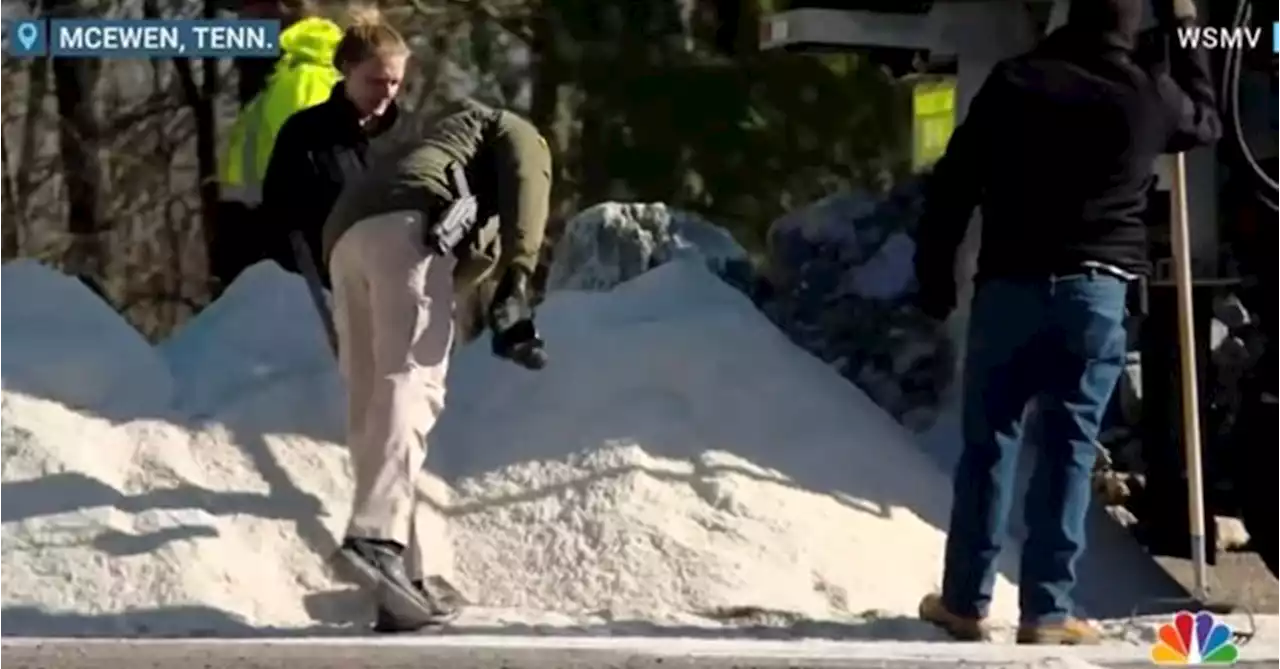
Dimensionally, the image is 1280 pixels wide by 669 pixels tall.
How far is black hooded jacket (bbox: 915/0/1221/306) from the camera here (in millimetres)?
6262

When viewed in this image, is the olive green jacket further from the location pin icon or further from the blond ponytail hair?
the location pin icon

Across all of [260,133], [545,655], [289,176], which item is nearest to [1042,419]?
[545,655]

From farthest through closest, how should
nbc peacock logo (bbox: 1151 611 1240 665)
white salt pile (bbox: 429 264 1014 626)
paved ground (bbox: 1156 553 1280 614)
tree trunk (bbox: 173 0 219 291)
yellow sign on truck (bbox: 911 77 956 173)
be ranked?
1. yellow sign on truck (bbox: 911 77 956 173)
2. tree trunk (bbox: 173 0 219 291)
3. paved ground (bbox: 1156 553 1280 614)
4. white salt pile (bbox: 429 264 1014 626)
5. nbc peacock logo (bbox: 1151 611 1240 665)

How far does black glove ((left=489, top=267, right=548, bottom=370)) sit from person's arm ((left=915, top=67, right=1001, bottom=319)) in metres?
1.06

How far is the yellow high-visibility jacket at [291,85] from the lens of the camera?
7.53 m

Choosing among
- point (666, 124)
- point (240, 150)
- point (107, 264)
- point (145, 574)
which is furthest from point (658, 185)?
point (145, 574)

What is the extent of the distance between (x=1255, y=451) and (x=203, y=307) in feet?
11.3

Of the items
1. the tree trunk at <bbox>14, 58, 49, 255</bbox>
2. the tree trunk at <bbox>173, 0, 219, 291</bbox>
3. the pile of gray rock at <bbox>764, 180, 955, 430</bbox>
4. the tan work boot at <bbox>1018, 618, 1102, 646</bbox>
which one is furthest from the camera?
the tree trunk at <bbox>14, 58, 49, 255</bbox>

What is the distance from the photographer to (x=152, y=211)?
28.0ft

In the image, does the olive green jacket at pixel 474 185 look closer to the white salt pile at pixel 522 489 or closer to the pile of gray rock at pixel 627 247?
the white salt pile at pixel 522 489

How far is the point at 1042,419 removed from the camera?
6336 millimetres

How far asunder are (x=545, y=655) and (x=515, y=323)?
110cm

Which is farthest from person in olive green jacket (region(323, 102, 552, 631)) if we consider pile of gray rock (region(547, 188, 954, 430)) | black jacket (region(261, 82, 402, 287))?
pile of gray rock (region(547, 188, 954, 430))

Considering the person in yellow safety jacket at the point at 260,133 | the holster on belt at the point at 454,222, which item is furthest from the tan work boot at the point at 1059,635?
the person in yellow safety jacket at the point at 260,133
